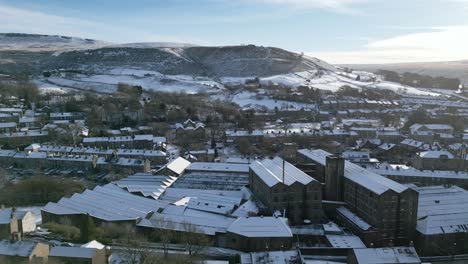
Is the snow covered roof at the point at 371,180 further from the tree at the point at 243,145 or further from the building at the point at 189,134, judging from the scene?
the building at the point at 189,134

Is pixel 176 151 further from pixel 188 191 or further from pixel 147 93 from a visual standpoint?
pixel 147 93

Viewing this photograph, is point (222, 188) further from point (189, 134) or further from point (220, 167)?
point (189, 134)

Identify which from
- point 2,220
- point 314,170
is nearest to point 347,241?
point 314,170

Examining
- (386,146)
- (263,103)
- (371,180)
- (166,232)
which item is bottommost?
(166,232)

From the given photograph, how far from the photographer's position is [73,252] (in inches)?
648

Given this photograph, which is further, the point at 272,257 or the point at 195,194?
the point at 195,194

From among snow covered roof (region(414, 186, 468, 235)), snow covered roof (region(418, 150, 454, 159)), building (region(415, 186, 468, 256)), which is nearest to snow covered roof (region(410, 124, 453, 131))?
snow covered roof (region(418, 150, 454, 159))

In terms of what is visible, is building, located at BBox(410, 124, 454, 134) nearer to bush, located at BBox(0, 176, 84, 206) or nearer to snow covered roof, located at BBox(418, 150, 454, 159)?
snow covered roof, located at BBox(418, 150, 454, 159)

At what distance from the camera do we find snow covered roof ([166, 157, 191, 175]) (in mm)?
32719

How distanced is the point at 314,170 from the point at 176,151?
53.3ft

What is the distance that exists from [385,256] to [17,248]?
15160 mm

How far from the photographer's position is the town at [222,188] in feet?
64.7

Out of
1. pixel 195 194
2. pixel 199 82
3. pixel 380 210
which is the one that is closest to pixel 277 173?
pixel 195 194

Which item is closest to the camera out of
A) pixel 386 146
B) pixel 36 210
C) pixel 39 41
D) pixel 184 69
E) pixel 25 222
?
pixel 25 222
